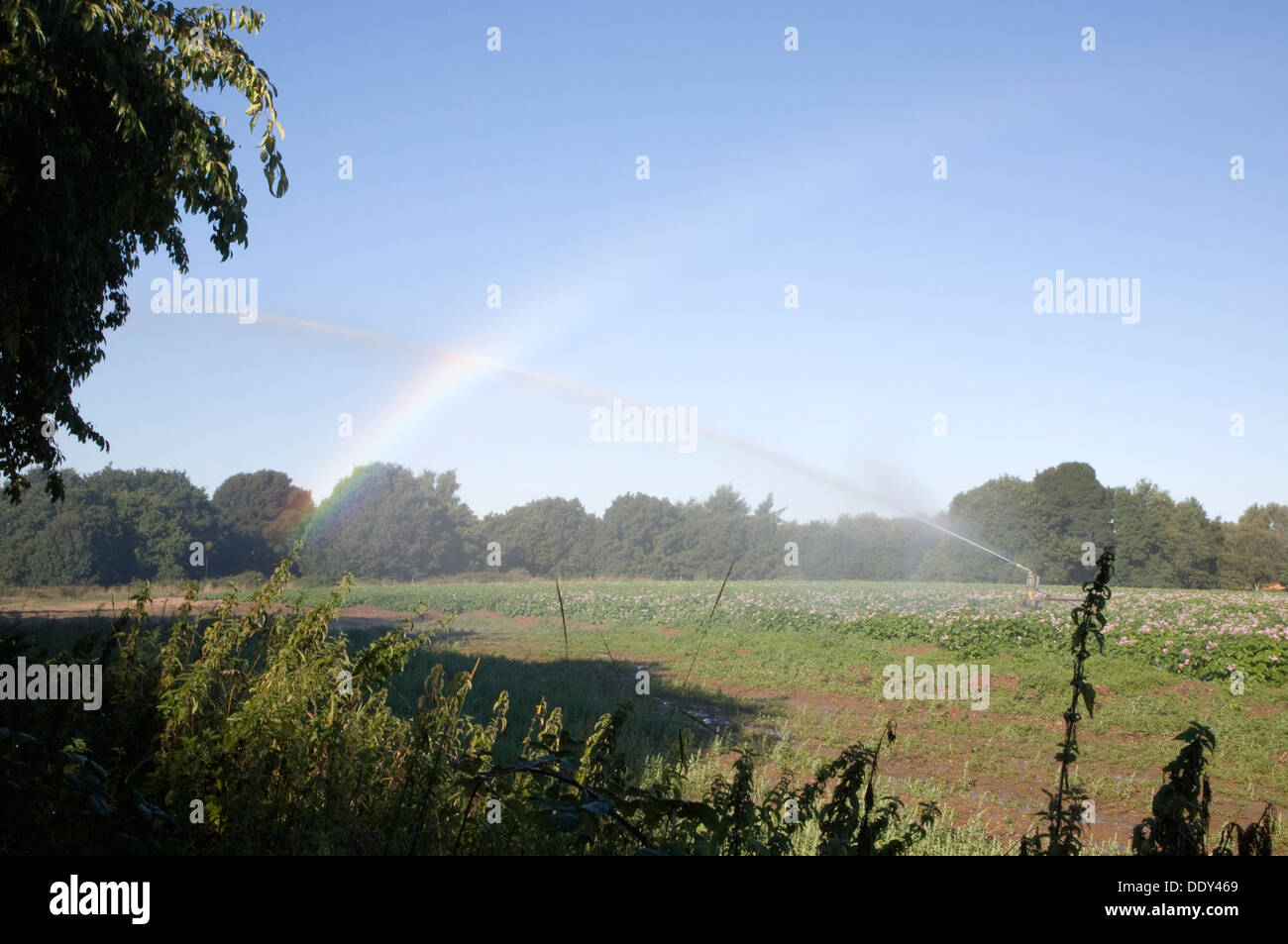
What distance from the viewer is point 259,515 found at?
42.2 m

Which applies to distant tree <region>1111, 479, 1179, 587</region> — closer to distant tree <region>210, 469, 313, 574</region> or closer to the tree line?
the tree line

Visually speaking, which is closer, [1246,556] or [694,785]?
[694,785]

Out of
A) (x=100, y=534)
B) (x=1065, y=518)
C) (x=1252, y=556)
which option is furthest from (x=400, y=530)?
(x=1252, y=556)

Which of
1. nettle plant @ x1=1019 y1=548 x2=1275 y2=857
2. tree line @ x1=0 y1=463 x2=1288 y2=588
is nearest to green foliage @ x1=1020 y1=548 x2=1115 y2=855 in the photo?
nettle plant @ x1=1019 y1=548 x2=1275 y2=857

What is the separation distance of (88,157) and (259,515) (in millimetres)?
37904

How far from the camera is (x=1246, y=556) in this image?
64.9m

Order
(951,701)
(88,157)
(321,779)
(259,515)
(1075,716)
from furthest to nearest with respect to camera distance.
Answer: (259,515) < (951,701) < (88,157) < (321,779) < (1075,716)

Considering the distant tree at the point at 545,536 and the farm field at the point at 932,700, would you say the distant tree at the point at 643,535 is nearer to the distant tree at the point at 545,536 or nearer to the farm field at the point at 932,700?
the distant tree at the point at 545,536

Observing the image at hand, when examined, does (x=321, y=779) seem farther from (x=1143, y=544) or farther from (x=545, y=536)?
(x=1143, y=544)

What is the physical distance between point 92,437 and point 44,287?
2.35 metres

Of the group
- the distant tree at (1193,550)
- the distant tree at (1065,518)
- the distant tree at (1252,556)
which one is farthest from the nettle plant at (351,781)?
the distant tree at (1252,556)

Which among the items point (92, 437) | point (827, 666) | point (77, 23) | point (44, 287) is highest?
point (77, 23)
